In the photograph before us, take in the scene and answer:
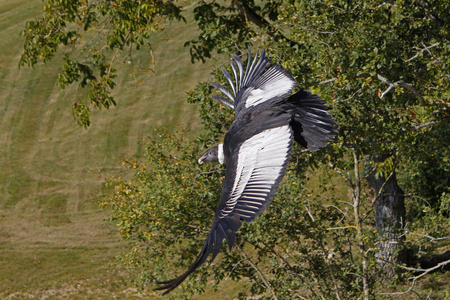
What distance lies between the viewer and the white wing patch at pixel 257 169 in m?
5.07

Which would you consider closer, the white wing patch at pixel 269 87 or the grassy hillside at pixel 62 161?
the white wing patch at pixel 269 87

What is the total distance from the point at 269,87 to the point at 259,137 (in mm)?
1112

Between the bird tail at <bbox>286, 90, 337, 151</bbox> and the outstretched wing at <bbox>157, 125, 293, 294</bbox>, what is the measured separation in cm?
48

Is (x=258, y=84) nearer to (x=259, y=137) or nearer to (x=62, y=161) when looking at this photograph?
(x=259, y=137)

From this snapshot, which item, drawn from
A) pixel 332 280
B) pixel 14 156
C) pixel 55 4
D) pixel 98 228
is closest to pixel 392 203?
pixel 332 280

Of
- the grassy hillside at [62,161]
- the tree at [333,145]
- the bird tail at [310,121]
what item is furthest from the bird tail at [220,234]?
the grassy hillside at [62,161]

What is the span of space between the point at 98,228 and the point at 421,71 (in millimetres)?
12169

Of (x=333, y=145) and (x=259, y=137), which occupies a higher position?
(x=259, y=137)

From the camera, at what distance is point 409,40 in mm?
8320

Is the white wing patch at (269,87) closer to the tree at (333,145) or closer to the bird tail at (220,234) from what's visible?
the tree at (333,145)

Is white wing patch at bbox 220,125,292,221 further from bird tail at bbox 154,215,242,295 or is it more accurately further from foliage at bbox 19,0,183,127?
foliage at bbox 19,0,183,127

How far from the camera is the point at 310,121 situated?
6.25 m

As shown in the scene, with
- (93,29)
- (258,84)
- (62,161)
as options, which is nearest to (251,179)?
(258,84)

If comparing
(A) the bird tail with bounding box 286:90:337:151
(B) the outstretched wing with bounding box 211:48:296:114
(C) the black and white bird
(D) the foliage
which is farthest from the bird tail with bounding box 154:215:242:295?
(D) the foliage
